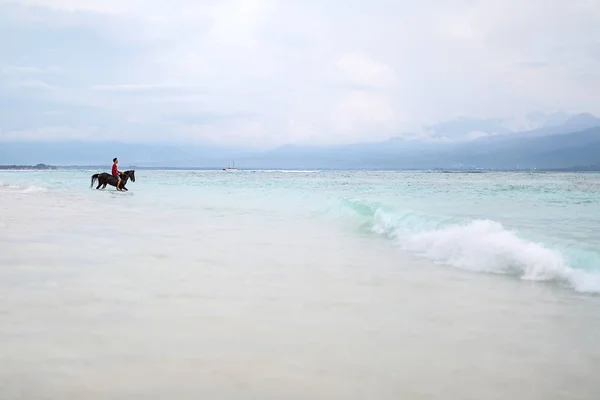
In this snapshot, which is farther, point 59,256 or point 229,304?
point 59,256

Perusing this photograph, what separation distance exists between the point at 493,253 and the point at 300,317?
148 inches

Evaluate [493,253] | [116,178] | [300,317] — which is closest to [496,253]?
[493,253]

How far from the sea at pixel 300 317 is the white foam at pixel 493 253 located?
2cm

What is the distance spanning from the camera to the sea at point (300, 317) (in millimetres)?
2980

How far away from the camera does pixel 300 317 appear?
4.29 metres

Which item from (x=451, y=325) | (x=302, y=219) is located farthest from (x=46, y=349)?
(x=302, y=219)

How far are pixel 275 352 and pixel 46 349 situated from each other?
58.3 inches

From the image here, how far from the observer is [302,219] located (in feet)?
43.4

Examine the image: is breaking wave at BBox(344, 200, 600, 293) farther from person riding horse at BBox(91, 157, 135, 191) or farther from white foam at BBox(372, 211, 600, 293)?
person riding horse at BBox(91, 157, 135, 191)

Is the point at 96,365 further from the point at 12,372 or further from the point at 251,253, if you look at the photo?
the point at 251,253

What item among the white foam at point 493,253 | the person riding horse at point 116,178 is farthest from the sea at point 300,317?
the person riding horse at point 116,178

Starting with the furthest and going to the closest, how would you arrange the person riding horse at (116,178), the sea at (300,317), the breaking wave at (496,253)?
the person riding horse at (116,178), the breaking wave at (496,253), the sea at (300,317)

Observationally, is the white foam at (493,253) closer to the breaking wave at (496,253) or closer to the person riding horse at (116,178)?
the breaking wave at (496,253)

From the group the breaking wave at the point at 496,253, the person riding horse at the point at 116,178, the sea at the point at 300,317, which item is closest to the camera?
the sea at the point at 300,317
